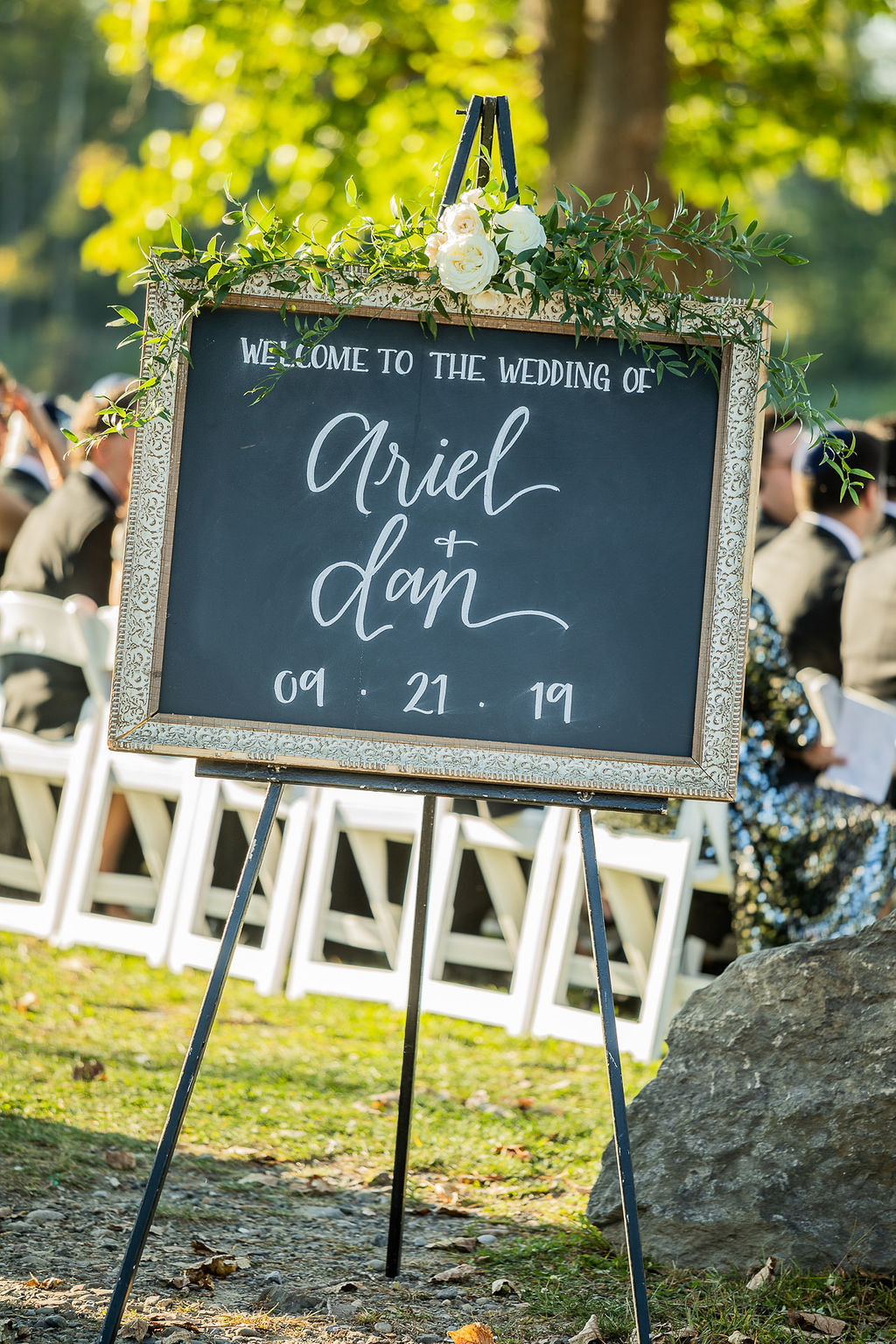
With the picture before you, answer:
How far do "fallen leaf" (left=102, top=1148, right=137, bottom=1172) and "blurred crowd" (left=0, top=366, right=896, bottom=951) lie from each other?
218 centimetres

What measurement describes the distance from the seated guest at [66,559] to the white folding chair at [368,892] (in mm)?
1444

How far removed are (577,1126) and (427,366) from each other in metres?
2.48

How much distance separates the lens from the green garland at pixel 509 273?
2227mm

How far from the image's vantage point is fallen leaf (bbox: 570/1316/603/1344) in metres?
2.40

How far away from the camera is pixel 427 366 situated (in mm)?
2318

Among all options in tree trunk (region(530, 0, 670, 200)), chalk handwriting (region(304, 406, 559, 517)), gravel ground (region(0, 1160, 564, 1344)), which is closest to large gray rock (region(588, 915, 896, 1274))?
gravel ground (region(0, 1160, 564, 1344))

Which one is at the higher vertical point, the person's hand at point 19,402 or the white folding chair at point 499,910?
the person's hand at point 19,402

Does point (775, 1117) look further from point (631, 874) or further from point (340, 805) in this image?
point (340, 805)

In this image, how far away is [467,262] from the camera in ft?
7.20

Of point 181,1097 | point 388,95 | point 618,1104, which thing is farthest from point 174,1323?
point 388,95

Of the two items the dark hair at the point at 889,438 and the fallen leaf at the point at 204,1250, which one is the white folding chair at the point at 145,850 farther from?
the dark hair at the point at 889,438

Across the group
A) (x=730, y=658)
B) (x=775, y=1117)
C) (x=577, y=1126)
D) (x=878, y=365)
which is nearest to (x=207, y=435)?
(x=730, y=658)

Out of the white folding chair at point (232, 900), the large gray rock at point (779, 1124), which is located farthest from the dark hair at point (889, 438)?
the large gray rock at point (779, 1124)

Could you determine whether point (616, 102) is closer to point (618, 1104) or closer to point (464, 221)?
point (464, 221)
